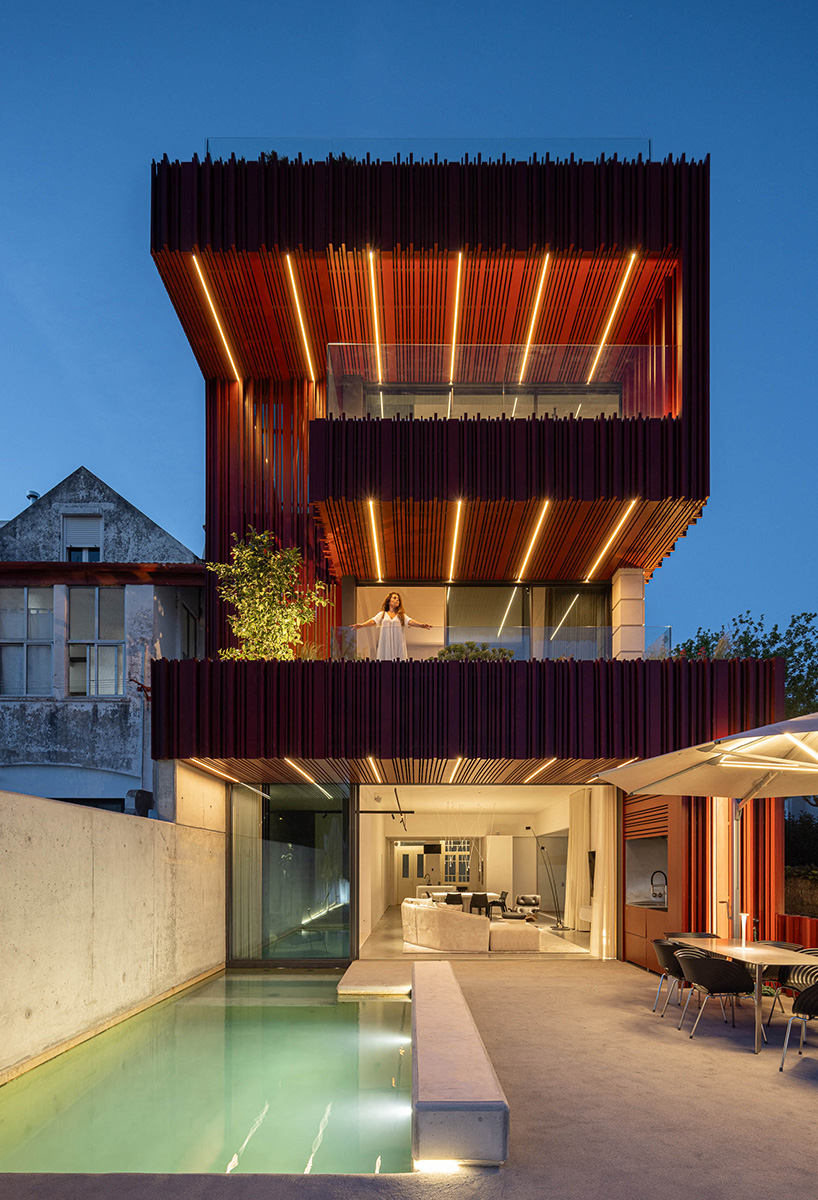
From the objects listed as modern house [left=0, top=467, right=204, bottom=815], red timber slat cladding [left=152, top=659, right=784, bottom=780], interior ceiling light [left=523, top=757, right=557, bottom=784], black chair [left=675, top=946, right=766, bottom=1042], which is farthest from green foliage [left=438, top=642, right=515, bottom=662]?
black chair [left=675, top=946, right=766, bottom=1042]

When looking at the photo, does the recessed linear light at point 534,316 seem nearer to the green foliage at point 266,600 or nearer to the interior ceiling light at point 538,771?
the green foliage at point 266,600

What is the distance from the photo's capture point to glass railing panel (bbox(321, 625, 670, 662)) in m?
12.4

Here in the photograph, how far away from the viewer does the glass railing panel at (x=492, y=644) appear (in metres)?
12.4

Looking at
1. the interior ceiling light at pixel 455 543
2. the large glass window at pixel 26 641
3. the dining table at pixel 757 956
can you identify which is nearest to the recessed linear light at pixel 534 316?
the interior ceiling light at pixel 455 543

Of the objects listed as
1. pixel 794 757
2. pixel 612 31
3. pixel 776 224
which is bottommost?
pixel 794 757

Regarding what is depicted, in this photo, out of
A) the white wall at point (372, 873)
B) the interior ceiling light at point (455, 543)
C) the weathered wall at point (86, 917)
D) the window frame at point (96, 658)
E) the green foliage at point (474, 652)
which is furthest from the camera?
the white wall at point (372, 873)

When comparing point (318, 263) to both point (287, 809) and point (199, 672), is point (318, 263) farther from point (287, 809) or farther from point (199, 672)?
point (287, 809)

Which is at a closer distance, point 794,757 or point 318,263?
point 794,757

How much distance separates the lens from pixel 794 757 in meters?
8.05

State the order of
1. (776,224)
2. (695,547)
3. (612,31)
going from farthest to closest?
(695,547) → (776,224) → (612,31)

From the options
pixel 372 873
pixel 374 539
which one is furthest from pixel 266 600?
pixel 372 873

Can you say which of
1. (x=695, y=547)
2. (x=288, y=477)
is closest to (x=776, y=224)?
(x=695, y=547)

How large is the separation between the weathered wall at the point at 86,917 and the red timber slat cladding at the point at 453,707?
156cm

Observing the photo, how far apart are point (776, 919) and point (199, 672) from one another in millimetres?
7119
